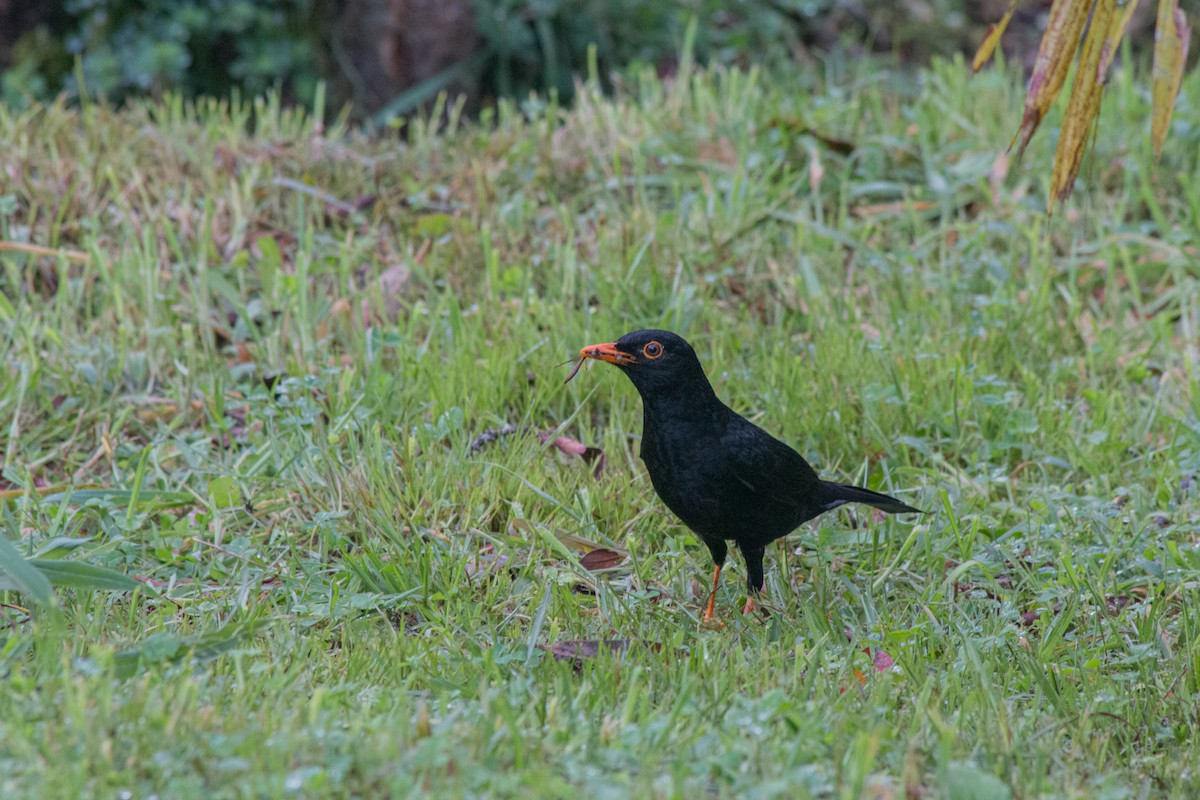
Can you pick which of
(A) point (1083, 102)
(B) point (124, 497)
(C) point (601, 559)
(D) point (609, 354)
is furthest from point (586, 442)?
(A) point (1083, 102)

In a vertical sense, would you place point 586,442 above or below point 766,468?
below

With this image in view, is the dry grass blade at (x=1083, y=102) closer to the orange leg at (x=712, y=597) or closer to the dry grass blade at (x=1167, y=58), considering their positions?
the dry grass blade at (x=1167, y=58)

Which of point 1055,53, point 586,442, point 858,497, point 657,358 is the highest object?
point 1055,53

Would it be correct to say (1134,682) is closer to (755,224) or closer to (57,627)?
(57,627)

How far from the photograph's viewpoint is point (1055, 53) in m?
2.95

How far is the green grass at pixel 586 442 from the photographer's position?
245cm

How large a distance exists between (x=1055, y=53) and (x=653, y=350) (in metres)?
1.21

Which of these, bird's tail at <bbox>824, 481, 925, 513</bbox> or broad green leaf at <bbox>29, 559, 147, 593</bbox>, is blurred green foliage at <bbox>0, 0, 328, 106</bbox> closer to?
bird's tail at <bbox>824, 481, 925, 513</bbox>

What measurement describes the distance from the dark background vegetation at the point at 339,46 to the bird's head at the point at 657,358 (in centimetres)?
458

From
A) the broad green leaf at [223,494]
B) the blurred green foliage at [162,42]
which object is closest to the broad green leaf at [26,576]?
the broad green leaf at [223,494]

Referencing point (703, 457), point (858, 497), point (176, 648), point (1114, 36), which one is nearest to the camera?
point (176, 648)

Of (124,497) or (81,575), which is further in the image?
(124,497)

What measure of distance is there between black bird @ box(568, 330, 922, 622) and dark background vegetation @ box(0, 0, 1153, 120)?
15.1 feet

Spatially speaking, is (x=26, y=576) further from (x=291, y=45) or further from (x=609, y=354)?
(x=291, y=45)
